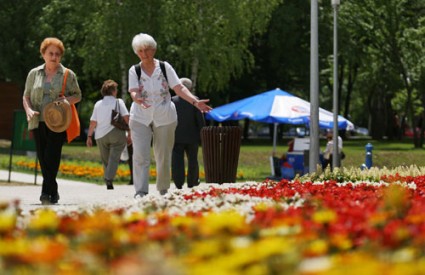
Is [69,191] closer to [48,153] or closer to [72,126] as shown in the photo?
[72,126]

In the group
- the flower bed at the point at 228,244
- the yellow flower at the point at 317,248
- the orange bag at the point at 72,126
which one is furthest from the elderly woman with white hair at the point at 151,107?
the yellow flower at the point at 317,248

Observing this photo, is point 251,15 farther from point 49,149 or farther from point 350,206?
point 350,206

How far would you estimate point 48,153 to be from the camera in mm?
13055

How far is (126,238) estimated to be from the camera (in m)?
5.08

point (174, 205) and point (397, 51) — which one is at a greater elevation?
point (397, 51)

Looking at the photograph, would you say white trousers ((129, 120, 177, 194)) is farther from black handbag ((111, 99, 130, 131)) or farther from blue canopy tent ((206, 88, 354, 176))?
blue canopy tent ((206, 88, 354, 176))

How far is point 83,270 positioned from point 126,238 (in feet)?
3.34

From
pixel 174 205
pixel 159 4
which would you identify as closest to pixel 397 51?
pixel 159 4

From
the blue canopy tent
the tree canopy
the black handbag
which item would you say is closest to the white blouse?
the black handbag

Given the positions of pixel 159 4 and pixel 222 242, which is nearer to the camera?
pixel 222 242

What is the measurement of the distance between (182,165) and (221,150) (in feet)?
3.12

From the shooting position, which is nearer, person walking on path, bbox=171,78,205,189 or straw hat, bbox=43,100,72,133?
straw hat, bbox=43,100,72,133

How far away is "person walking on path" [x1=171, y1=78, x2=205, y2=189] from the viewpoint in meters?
16.0

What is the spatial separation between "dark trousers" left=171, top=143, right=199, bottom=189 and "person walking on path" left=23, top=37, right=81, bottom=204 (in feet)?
9.91
